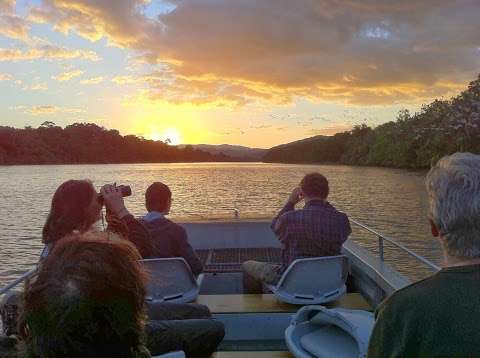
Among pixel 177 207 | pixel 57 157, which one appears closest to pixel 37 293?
pixel 177 207

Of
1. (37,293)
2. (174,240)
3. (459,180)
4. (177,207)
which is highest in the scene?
(459,180)

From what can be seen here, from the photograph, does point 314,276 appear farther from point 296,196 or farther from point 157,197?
point 157,197

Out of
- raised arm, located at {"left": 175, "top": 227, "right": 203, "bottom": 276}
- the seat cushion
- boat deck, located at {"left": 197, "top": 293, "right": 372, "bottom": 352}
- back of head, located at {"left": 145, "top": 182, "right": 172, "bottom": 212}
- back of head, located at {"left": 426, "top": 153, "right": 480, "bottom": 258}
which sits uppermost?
back of head, located at {"left": 426, "top": 153, "right": 480, "bottom": 258}

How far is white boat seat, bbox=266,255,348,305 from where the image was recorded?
4.74 metres

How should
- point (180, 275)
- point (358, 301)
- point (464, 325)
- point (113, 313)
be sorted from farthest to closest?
1. point (358, 301)
2. point (180, 275)
3. point (113, 313)
4. point (464, 325)

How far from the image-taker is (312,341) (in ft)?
11.4

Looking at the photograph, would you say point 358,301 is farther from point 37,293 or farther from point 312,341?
point 37,293

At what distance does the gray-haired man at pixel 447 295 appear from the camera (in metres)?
1.64

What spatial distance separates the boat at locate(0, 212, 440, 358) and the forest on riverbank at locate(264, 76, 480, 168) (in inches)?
1440

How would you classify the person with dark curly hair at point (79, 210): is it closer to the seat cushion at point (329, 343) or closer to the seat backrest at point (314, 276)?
the seat cushion at point (329, 343)

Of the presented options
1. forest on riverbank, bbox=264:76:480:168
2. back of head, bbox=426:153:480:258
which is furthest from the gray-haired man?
forest on riverbank, bbox=264:76:480:168

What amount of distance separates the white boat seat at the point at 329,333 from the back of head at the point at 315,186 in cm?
141

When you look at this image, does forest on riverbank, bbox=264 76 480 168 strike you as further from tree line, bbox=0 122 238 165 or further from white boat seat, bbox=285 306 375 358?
tree line, bbox=0 122 238 165

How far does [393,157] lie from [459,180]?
114853mm
